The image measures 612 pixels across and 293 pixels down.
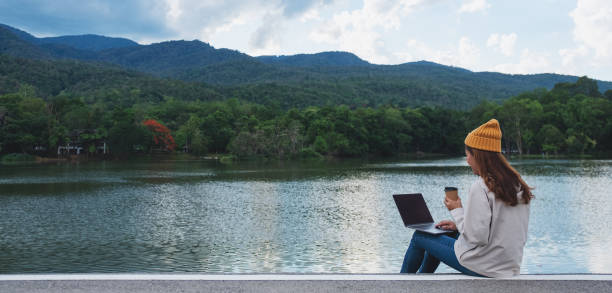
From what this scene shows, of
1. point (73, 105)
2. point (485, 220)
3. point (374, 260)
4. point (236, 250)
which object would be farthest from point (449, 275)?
point (73, 105)

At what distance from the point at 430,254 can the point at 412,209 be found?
1.23ft

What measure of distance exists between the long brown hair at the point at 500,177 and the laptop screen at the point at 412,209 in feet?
2.77

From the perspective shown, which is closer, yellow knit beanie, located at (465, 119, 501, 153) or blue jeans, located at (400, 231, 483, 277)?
yellow knit beanie, located at (465, 119, 501, 153)

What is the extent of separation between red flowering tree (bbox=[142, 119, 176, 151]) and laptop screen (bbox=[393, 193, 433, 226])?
54.8 metres

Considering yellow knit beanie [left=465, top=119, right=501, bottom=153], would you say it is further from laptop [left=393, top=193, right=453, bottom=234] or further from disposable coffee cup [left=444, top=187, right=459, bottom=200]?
laptop [left=393, top=193, right=453, bottom=234]

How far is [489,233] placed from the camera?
294 centimetres

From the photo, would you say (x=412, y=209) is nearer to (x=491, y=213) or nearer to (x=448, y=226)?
(x=448, y=226)

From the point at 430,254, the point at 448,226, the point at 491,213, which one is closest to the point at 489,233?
the point at 491,213

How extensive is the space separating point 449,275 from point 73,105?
5940 centimetres

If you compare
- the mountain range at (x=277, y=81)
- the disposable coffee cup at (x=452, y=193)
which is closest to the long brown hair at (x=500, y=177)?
the disposable coffee cup at (x=452, y=193)

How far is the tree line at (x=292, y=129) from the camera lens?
51.3m

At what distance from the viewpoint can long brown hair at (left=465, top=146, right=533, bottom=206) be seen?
2.82 metres

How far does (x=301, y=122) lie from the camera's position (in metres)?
63.7

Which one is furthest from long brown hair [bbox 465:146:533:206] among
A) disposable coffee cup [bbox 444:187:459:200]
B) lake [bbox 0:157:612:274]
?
→ lake [bbox 0:157:612:274]
